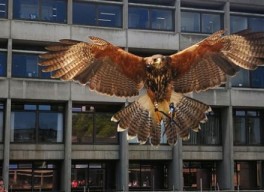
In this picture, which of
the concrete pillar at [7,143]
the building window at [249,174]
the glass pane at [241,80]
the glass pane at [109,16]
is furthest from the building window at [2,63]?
the building window at [249,174]

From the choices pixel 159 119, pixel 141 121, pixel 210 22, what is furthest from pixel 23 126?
pixel 159 119

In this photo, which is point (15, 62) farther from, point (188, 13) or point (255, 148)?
point (255, 148)

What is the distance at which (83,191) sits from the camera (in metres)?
36.5

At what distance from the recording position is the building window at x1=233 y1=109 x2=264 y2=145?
40266 millimetres

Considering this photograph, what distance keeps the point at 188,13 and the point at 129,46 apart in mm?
5612

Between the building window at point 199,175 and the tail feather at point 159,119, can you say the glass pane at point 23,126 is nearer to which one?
the building window at point 199,175

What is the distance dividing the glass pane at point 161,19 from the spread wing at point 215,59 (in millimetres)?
28209

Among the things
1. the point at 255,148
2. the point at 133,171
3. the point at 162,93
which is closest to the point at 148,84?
the point at 162,93

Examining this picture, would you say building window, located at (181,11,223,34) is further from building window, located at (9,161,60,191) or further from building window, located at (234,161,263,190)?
building window, located at (9,161,60,191)

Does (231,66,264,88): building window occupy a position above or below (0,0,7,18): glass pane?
below

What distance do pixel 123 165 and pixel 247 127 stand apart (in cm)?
1039

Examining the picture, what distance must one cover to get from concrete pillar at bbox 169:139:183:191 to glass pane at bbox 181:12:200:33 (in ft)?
25.7

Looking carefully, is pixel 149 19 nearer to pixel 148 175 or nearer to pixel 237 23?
pixel 237 23

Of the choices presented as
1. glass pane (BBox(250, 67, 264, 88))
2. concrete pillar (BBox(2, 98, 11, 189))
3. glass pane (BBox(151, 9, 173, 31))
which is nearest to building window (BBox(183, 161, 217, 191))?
glass pane (BBox(250, 67, 264, 88))
